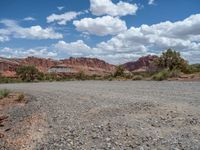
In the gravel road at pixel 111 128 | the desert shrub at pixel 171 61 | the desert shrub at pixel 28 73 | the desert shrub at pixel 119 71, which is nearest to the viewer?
the gravel road at pixel 111 128

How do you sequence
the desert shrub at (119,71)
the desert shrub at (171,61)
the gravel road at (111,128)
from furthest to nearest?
the desert shrub at (119,71) → the desert shrub at (171,61) → the gravel road at (111,128)

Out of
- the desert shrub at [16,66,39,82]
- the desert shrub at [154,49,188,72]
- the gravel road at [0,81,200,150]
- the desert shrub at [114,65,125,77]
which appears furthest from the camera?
the desert shrub at [16,66,39,82]

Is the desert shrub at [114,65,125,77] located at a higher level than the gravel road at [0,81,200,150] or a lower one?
higher

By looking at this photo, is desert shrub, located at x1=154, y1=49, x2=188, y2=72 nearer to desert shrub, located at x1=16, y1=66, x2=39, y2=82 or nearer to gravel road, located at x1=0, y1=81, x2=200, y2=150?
desert shrub, located at x1=16, y1=66, x2=39, y2=82

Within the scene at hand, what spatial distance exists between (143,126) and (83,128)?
1.78m

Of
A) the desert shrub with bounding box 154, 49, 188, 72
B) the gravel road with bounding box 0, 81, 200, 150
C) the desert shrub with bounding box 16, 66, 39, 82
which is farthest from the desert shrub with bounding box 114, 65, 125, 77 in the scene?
the gravel road with bounding box 0, 81, 200, 150

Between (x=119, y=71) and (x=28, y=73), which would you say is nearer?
(x=119, y=71)

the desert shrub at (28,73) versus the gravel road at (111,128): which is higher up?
the desert shrub at (28,73)

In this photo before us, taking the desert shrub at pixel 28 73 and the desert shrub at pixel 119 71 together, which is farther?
the desert shrub at pixel 28 73

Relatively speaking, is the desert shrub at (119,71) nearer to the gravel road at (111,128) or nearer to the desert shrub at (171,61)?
the desert shrub at (171,61)

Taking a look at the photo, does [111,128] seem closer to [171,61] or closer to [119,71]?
[171,61]

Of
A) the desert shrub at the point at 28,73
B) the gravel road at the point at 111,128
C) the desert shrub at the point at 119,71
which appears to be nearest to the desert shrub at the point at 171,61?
the desert shrub at the point at 119,71

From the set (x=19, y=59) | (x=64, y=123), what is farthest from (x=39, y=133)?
(x=19, y=59)

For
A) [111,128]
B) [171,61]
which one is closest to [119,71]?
[171,61]
